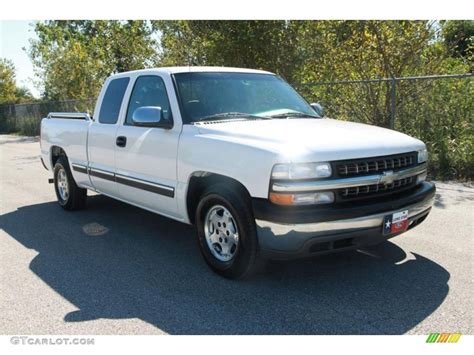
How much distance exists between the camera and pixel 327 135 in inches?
154

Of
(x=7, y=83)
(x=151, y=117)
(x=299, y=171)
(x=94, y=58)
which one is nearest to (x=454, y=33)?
(x=151, y=117)

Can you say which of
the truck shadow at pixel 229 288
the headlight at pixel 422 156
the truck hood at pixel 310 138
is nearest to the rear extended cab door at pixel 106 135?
the truck shadow at pixel 229 288

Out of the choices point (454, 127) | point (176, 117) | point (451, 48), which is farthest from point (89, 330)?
point (451, 48)

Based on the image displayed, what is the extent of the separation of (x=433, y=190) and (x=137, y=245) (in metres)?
3.10

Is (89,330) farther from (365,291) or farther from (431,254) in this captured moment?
(431,254)

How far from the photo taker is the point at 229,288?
392cm

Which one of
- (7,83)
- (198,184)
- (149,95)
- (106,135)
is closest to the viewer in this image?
(198,184)

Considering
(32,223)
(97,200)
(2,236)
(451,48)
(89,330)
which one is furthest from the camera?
(451,48)

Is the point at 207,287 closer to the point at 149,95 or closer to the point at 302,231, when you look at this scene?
the point at 302,231

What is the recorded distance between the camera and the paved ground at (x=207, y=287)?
10.9ft

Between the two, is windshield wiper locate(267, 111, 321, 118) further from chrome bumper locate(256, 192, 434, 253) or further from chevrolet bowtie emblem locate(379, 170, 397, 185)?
chrome bumper locate(256, 192, 434, 253)

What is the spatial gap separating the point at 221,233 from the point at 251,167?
771 mm

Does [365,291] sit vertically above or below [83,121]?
below

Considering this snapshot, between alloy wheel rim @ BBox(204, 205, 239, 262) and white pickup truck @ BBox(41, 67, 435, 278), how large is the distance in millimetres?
10
